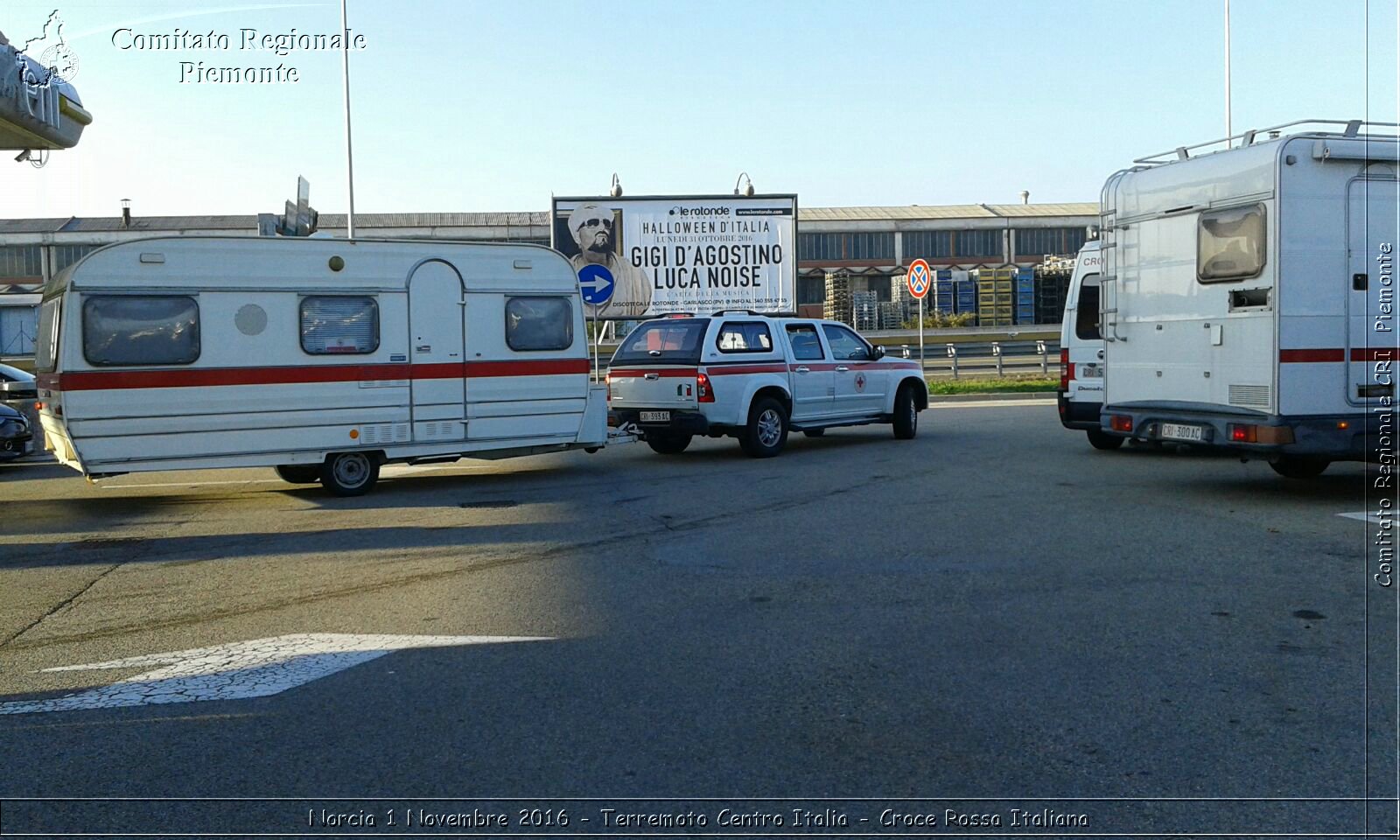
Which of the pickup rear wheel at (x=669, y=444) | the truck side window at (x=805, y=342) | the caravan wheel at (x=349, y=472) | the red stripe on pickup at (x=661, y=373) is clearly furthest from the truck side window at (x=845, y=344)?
the caravan wheel at (x=349, y=472)

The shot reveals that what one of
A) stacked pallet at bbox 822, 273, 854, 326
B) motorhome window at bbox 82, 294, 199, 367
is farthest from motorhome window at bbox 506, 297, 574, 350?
stacked pallet at bbox 822, 273, 854, 326

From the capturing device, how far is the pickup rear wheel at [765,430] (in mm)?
15898

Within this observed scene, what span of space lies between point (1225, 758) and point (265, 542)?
7.88 meters

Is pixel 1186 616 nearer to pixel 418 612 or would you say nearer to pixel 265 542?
pixel 418 612

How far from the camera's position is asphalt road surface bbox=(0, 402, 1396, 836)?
436 cm

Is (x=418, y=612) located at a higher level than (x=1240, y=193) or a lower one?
lower

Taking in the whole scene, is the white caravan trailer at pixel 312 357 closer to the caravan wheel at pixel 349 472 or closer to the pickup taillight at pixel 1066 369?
the caravan wheel at pixel 349 472

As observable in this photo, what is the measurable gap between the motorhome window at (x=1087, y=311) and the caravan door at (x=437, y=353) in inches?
305

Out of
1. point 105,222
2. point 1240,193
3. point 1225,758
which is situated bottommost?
point 1225,758

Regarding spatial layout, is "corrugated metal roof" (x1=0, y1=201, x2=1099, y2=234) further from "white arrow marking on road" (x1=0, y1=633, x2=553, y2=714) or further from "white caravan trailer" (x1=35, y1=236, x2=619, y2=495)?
"white arrow marking on road" (x1=0, y1=633, x2=553, y2=714)

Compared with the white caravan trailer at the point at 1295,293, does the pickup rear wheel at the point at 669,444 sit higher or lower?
lower

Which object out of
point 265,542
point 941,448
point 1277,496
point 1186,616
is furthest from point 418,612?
point 941,448

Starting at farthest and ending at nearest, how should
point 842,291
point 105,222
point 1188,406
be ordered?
1. point 105,222
2. point 842,291
3. point 1188,406

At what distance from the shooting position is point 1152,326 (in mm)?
11867
